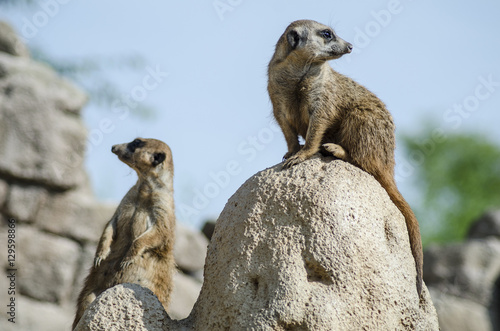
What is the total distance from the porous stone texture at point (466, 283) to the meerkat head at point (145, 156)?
700cm

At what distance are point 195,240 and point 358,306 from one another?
24.0 ft

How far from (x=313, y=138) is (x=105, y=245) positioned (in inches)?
90.0

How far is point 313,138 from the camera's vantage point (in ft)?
14.8

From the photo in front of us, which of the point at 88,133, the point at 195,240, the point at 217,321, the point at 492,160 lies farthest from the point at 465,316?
the point at 492,160

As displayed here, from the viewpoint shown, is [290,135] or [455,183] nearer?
[290,135]

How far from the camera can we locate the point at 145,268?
5.57 meters

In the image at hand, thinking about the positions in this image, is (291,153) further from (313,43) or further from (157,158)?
(157,158)

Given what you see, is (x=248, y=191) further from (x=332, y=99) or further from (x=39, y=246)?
(x=39, y=246)

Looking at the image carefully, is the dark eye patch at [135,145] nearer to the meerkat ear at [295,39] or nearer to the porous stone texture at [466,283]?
the meerkat ear at [295,39]

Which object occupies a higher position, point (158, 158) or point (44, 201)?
point (158, 158)

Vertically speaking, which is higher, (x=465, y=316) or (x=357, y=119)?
(x=357, y=119)

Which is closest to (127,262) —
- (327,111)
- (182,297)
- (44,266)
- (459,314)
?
(327,111)

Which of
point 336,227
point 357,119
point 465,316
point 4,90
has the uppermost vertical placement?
point 4,90

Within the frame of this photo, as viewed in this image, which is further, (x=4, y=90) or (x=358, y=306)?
(x=4, y=90)
